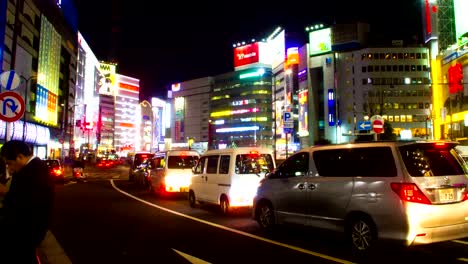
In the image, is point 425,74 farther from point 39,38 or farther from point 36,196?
point 36,196

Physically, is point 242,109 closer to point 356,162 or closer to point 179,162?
point 179,162

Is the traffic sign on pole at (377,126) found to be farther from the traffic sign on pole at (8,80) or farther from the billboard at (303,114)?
the billboard at (303,114)

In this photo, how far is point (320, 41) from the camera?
361ft

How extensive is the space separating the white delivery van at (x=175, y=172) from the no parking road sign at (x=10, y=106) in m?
10.2

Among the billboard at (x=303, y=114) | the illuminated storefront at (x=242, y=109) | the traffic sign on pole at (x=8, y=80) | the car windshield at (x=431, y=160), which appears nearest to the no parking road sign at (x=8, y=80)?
the traffic sign on pole at (x=8, y=80)

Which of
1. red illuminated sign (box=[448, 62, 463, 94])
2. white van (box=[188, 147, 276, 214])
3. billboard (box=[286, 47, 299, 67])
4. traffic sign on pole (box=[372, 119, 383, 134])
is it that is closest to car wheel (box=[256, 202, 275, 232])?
white van (box=[188, 147, 276, 214])

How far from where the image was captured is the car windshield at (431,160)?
7406mm

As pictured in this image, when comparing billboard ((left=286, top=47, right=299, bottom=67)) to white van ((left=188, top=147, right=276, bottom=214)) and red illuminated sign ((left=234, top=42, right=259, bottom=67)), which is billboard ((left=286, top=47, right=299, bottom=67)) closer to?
red illuminated sign ((left=234, top=42, right=259, bottom=67))

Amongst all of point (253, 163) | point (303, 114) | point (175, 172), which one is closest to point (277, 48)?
point (303, 114)

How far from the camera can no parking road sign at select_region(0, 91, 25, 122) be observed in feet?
31.9

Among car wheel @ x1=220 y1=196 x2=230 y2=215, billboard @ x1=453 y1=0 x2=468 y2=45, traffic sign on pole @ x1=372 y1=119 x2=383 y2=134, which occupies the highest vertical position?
billboard @ x1=453 y1=0 x2=468 y2=45

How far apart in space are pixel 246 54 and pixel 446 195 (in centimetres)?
13526

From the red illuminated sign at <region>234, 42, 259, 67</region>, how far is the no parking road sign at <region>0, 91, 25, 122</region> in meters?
128

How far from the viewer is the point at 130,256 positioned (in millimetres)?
8156
